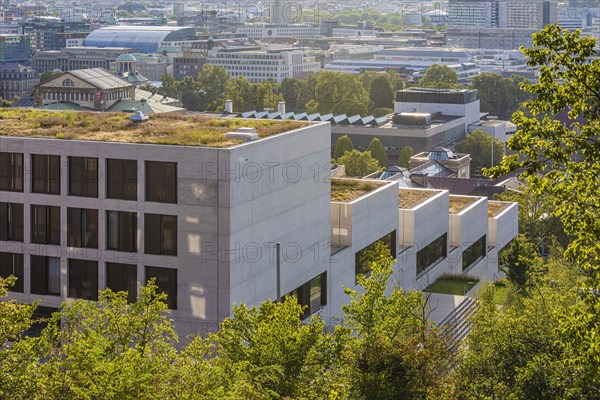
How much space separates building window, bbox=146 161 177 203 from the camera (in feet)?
162

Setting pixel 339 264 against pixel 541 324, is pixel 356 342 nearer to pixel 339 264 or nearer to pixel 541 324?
pixel 541 324

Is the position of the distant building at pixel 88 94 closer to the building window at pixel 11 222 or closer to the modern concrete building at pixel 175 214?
the modern concrete building at pixel 175 214

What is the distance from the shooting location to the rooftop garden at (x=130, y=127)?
167 feet

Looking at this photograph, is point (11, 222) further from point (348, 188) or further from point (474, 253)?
point (474, 253)

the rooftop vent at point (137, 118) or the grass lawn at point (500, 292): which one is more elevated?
the rooftop vent at point (137, 118)

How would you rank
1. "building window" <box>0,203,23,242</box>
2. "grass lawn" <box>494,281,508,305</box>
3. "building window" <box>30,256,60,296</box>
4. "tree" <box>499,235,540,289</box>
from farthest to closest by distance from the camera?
"tree" <box>499,235,540,289</box>, "grass lawn" <box>494,281,508,305</box>, "building window" <box>0,203,23,242</box>, "building window" <box>30,256,60,296</box>

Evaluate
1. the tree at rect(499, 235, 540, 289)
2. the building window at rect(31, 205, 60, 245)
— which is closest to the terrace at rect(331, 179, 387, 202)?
the tree at rect(499, 235, 540, 289)

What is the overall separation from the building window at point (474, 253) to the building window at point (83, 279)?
32.9 m

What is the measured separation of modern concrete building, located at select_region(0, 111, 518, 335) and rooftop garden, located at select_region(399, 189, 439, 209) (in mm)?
13946

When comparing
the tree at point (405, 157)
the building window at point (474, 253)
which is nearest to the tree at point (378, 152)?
the tree at point (405, 157)

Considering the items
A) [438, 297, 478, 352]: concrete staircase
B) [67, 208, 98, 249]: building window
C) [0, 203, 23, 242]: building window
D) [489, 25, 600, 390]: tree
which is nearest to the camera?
[489, 25, 600, 390]: tree

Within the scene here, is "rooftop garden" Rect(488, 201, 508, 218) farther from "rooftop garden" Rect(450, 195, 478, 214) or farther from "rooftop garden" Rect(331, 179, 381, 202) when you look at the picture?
"rooftop garden" Rect(331, 179, 381, 202)

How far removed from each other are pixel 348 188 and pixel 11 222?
19.3 meters

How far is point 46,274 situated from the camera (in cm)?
5184
